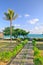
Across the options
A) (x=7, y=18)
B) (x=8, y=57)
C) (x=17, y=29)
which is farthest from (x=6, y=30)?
(x=8, y=57)

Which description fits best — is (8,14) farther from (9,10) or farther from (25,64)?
(25,64)

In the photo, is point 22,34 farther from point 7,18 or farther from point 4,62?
point 4,62

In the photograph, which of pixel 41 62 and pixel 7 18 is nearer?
pixel 41 62

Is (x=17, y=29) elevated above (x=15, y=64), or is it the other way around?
(x=17, y=29)

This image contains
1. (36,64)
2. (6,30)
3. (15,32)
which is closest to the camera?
(36,64)

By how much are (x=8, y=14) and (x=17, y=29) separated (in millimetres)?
35576

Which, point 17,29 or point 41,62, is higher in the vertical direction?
point 17,29

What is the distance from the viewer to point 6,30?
85562 millimetres

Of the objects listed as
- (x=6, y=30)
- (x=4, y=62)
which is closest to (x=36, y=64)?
(x=4, y=62)

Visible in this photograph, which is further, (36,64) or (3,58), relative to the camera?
(3,58)

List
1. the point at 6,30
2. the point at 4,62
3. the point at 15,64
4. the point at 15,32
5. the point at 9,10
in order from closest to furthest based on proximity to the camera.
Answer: the point at 15,64 → the point at 4,62 → the point at 9,10 → the point at 15,32 → the point at 6,30

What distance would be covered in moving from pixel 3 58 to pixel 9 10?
32274mm

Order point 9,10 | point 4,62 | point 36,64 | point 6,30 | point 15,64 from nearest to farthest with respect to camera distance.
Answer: point 36,64 < point 15,64 < point 4,62 < point 9,10 < point 6,30

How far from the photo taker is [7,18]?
46.8 meters
